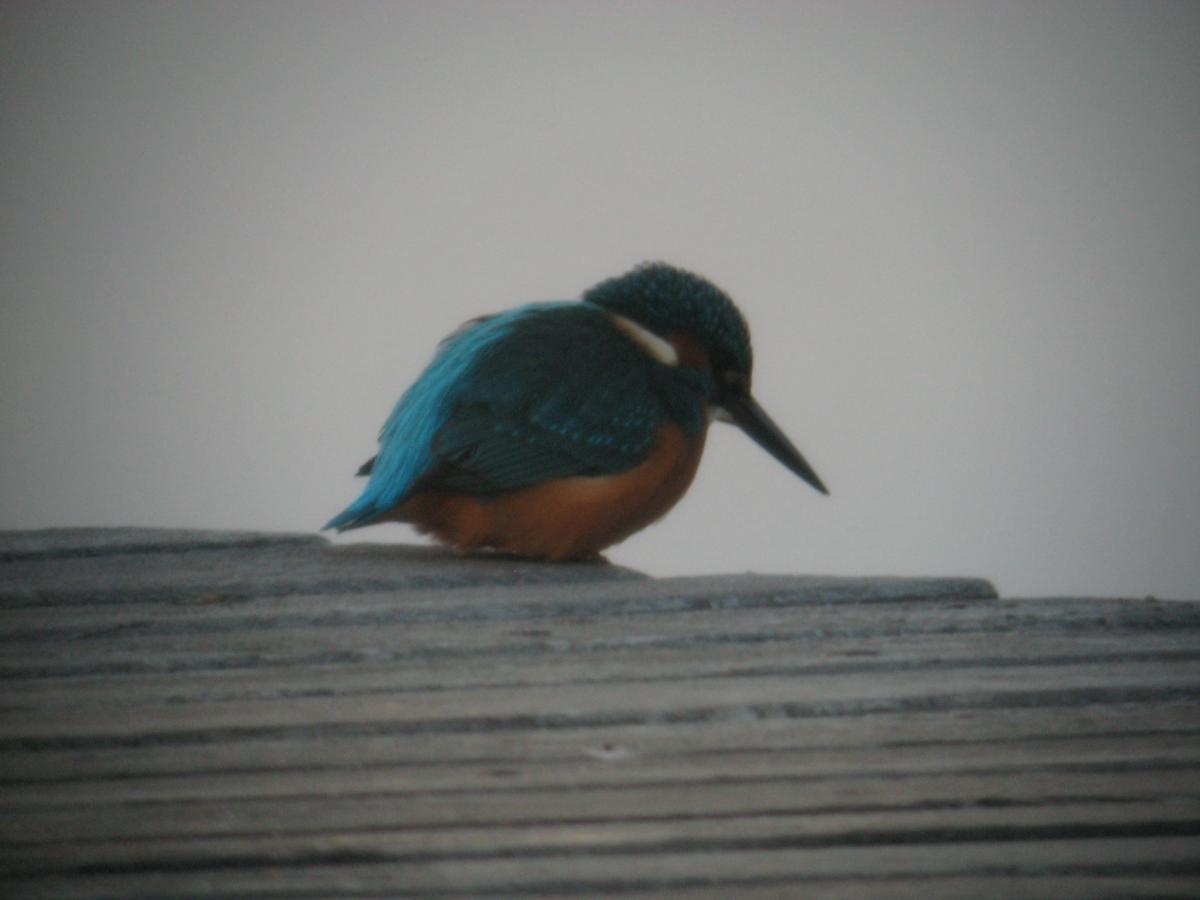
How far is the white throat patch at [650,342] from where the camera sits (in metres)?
4.06

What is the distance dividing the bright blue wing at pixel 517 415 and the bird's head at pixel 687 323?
0.19m

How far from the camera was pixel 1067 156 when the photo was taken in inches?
400

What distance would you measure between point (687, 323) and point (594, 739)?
2.14 m

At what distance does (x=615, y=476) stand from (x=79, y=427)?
5889mm

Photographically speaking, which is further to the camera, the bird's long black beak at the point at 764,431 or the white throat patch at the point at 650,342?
the bird's long black beak at the point at 764,431

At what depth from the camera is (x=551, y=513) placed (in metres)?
3.75

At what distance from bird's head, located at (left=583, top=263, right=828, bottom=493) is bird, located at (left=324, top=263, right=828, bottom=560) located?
2.8 inches

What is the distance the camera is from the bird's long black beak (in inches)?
168

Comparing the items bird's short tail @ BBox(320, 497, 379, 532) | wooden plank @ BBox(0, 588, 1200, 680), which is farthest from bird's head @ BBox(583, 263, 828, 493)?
wooden plank @ BBox(0, 588, 1200, 680)

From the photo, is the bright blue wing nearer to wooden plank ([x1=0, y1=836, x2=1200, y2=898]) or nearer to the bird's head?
the bird's head

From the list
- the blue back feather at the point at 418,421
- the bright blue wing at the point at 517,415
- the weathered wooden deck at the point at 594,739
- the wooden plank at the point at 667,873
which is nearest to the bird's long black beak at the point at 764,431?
the bright blue wing at the point at 517,415

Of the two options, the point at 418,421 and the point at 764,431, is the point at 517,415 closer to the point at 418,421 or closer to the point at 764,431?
the point at 418,421

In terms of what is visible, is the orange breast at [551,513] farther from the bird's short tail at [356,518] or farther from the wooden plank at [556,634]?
the wooden plank at [556,634]

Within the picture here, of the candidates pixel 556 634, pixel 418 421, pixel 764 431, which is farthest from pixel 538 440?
pixel 556 634
